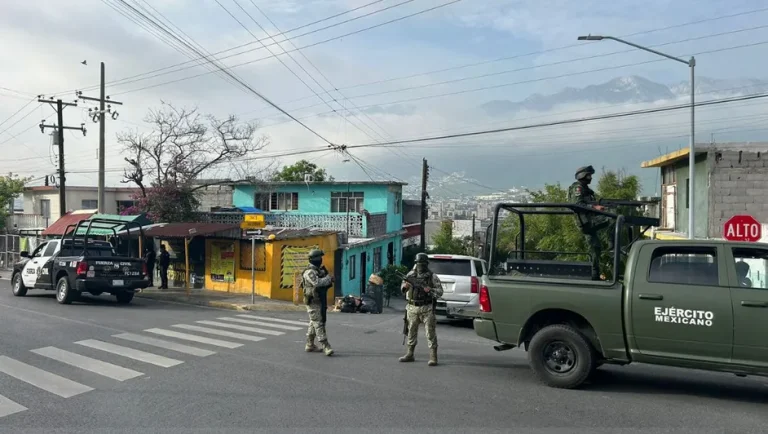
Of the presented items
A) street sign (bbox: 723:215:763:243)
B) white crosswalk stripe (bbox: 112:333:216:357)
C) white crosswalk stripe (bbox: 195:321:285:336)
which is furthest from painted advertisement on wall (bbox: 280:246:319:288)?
street sign (bbox: 723:215:763:243)

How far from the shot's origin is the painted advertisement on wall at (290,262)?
21.5 metres

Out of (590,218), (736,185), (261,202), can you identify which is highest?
(736,185)

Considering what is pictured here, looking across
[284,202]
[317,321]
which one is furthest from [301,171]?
[317,321]

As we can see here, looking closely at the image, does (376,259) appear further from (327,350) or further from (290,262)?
(327,350)

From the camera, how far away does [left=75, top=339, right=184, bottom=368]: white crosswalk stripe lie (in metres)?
9.02

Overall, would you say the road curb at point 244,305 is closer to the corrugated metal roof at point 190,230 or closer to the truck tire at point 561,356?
the corrugated metal roof at point 190,230

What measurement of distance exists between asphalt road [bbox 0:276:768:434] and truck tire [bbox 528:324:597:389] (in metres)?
0.20

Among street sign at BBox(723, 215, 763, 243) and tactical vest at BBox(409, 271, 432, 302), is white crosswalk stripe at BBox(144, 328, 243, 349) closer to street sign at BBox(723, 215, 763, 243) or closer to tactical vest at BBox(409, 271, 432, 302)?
tactical vest at BBox(409, 271, 432, 302)

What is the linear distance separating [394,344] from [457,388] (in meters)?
3.50

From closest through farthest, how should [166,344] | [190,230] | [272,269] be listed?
[166,344] < [190,230] < [272,269]

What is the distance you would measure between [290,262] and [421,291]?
517 inches

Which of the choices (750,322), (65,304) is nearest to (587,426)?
(750,322)

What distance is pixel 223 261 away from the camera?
72.4ft

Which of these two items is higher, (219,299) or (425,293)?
(425,293)
